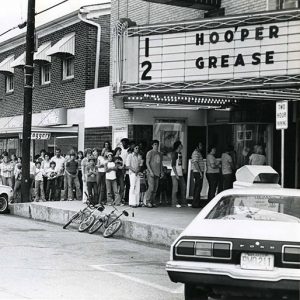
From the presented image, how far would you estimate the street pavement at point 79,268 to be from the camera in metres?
7.34

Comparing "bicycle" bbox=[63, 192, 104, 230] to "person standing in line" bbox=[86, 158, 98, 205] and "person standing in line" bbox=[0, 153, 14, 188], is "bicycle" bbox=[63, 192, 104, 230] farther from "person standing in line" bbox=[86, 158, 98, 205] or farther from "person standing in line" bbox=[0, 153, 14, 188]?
"person standing in line" bbox=[0, 153, 14, 188]

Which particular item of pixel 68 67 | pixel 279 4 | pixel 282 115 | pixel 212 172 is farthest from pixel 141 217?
pixel 68 67

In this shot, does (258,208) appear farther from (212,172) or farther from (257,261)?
(212,172)

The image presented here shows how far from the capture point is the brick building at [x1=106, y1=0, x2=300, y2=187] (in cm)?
1132

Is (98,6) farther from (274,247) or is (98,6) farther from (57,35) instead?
(274,247)

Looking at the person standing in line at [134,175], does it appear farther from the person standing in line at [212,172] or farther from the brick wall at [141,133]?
the brick wall at [141,133]

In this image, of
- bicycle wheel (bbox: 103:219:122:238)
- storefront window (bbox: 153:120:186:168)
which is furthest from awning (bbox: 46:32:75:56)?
bicycle wheel (bbox: 103:219:122:238)

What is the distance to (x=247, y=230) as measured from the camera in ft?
20.7

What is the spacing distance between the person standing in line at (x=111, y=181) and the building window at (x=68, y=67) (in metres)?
7.83

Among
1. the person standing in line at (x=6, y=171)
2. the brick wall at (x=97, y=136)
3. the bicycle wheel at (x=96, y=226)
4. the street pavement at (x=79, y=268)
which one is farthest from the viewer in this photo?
the person standing in line at (x=6, y=171)

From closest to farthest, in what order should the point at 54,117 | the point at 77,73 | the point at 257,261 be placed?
the point at 257,261, the point at 77,73, the point at 54,117

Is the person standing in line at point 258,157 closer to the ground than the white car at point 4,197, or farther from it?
farther from it

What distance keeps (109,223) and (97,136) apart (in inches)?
286

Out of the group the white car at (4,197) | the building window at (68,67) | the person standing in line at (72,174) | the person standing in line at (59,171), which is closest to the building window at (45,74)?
the building window at (68,67)
